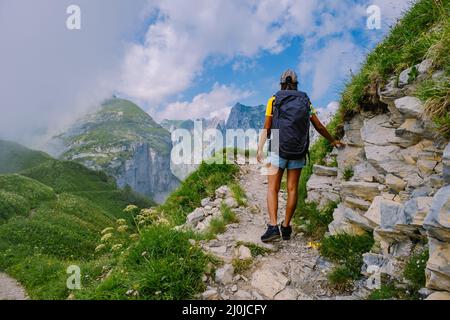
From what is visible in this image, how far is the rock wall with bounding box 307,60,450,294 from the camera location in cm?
453

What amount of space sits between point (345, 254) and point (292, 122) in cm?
281

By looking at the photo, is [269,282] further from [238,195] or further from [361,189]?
[238,195]

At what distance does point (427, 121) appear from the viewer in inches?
228

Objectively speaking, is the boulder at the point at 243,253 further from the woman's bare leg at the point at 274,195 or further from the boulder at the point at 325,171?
the boulder at the point at 325,171

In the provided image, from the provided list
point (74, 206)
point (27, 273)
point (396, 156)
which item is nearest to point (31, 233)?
point (27, 273)

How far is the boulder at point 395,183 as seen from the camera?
6.19 meters

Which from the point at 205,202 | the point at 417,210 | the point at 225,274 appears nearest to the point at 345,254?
the point at 417,210

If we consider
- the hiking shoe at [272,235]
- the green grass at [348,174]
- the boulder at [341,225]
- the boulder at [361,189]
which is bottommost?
the hiking shoe at [272,235]

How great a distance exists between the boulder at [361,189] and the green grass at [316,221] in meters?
0.90

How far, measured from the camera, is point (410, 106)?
20.2 feet

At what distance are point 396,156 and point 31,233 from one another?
1688 inches

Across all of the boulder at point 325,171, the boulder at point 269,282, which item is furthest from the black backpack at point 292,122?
the boulder at point 269,282

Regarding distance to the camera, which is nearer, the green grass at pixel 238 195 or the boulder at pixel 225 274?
the boulder at pixel 225 274

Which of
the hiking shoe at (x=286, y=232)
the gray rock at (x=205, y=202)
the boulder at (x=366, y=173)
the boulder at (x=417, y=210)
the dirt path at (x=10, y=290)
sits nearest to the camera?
the boulder at (x=417, y=210)
